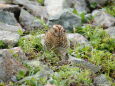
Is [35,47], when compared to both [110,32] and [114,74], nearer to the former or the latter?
[114,74]

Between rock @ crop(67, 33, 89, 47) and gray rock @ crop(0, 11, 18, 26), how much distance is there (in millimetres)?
1493

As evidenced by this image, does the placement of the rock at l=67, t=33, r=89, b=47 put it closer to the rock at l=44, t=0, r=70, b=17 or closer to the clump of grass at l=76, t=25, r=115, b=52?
the clump of grass at l=76, t=25, r=115, b=52

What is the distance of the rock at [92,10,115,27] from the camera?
12945 millimetres

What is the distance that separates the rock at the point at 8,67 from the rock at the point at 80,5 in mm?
6039

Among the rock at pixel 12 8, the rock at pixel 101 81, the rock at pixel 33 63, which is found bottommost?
the rock at pixel 101 81

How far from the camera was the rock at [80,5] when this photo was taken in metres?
14.2

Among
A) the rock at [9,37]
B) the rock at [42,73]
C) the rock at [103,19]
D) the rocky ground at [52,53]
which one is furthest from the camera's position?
the rock at [103,19]

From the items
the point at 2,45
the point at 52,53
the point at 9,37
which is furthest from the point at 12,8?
the point at 52,53

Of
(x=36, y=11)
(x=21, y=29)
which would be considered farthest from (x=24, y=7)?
(x=21, y=29)

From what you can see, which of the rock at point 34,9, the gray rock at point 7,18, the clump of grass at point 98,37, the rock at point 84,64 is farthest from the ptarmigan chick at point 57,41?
the rock at point 34,9

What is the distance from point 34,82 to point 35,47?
2.21 meters

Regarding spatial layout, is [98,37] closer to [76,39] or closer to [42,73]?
[76,39]

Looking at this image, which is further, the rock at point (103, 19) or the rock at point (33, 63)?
the rock at point (103, 19)

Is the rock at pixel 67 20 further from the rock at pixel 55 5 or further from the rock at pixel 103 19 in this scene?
the rock at pixel 55 5
